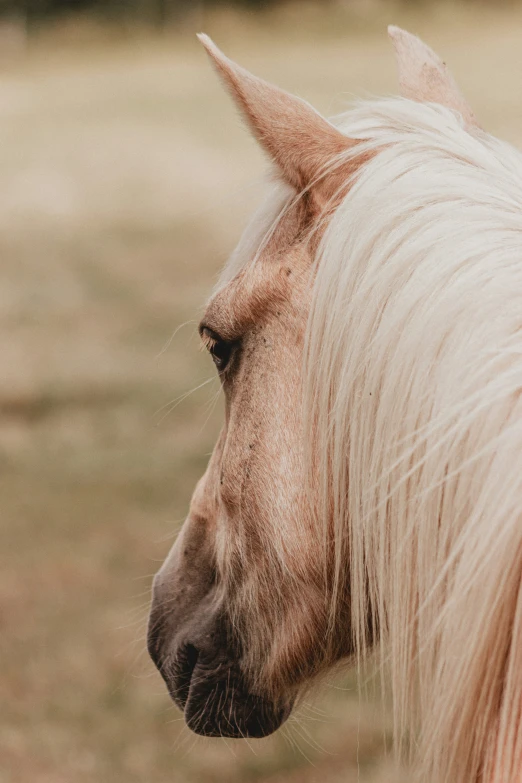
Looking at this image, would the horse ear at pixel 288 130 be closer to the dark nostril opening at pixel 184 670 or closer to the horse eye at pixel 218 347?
the horse eye at pixel 218 347

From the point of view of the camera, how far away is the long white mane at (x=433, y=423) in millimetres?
974

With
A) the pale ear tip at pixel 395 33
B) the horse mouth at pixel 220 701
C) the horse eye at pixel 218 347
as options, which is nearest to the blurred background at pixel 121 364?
the horse mouth at pixel 220 701

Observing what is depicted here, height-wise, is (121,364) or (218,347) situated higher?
(218,347)

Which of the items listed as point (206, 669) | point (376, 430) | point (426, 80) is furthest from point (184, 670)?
point (426, 80)

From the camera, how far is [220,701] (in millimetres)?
1574

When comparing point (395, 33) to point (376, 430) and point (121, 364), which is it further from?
point (121, 364)

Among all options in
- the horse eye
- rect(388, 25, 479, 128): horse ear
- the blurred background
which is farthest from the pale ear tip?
the horse eye

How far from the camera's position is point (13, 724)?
10.8 ft

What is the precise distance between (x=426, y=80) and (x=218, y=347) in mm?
543

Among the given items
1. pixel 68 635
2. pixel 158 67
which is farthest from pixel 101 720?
pixel 158 67

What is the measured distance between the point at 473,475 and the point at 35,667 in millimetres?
2969

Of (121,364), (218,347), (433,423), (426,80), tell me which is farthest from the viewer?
(121,364)

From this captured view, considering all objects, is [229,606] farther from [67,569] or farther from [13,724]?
[67,569]

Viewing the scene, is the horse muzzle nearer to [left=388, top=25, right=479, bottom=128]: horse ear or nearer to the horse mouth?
the horse mouth
